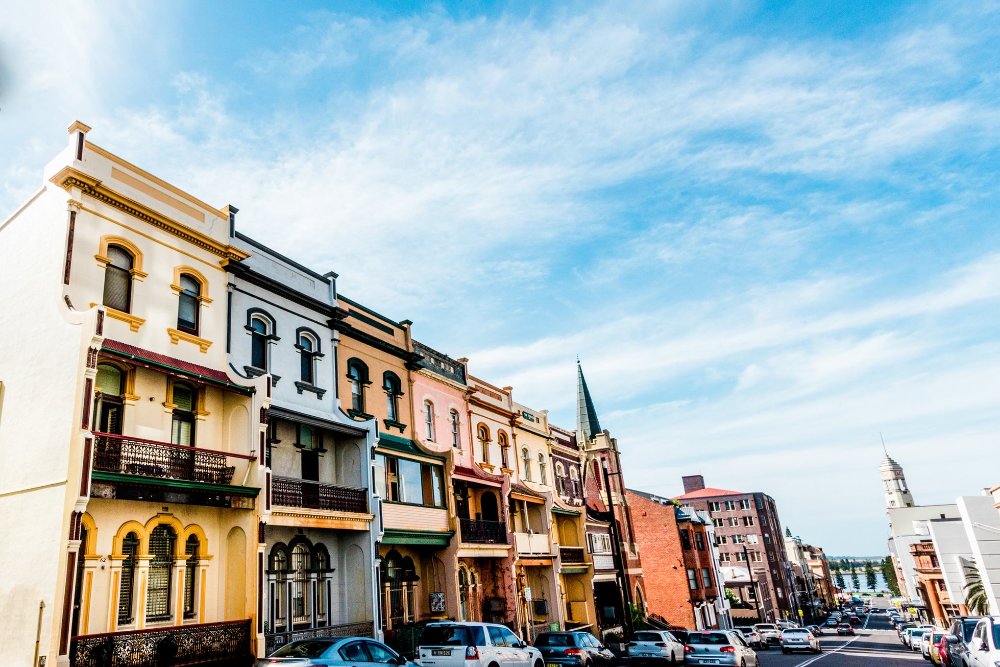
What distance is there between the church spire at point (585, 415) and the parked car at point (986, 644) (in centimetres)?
2890

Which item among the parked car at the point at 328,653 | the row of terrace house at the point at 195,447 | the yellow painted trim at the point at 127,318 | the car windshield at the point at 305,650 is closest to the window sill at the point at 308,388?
the row of terrace house at the point at 195,447

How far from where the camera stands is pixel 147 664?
12766 millimetres

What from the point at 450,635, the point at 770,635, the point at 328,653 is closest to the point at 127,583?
the point at 328,653

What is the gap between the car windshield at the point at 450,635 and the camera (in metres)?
15.3

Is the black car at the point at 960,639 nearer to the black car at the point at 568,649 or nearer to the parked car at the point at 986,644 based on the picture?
the parked car at the point at 986,644

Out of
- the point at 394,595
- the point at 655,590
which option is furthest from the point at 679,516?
the point at 394,595

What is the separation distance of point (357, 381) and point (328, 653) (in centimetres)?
1119

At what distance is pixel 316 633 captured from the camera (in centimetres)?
1725

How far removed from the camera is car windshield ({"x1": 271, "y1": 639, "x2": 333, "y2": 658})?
11.6 m

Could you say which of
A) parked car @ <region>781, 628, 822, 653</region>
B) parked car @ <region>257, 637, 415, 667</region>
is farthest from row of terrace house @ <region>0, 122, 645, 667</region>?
parked car @ <region>781, 628, 822, 653</region>

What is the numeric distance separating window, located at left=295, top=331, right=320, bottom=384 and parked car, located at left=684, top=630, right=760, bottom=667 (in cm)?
1571

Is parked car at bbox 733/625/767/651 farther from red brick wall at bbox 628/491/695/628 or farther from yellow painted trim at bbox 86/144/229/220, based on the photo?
yellow painted trim at bbox 86/144/229/220

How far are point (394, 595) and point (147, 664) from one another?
9820 millimetres

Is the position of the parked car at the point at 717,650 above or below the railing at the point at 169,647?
below
